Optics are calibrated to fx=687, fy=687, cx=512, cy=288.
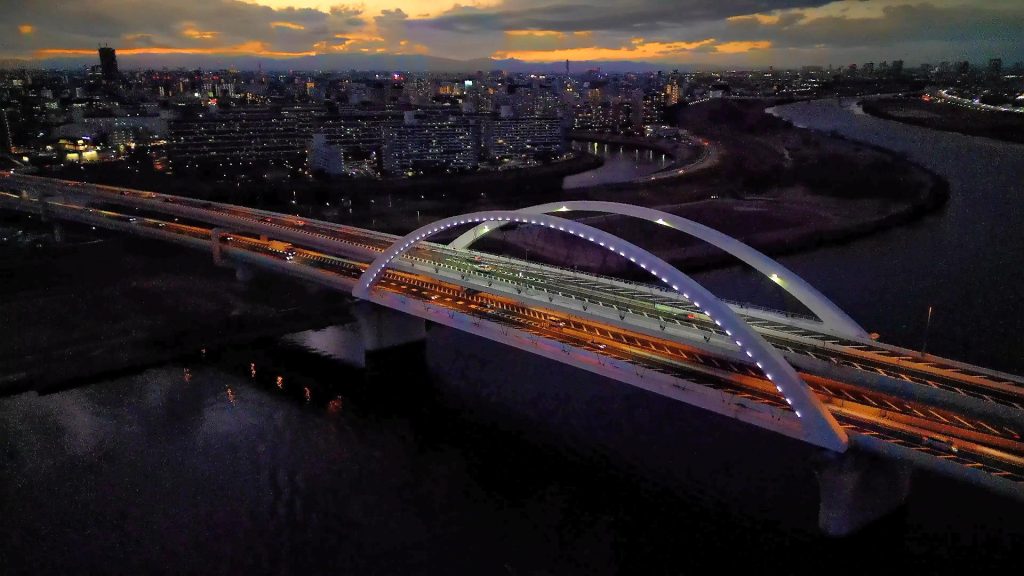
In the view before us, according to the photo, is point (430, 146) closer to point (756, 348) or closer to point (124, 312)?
point (124, 312)

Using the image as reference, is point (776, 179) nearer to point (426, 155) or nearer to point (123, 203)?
point (426, 155)

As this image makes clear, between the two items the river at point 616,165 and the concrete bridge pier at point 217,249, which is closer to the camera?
the concrete bridge pier at point 217,249

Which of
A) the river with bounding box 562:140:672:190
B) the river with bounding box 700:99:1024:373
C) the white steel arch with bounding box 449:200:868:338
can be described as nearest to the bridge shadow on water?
the white steel arch with bounding box 449:200:868:338

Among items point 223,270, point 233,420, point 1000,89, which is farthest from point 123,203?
point 1000,89

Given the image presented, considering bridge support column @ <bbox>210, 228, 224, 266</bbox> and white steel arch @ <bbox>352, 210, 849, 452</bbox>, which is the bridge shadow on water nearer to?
white steel arch @ <bbox>352, 210, 849, 452</bbox>

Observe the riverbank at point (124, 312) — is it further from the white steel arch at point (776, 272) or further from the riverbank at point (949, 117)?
the riverbank at point (949, 117)

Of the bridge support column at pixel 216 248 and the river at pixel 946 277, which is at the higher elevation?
the bridge support column at pixel 216 248

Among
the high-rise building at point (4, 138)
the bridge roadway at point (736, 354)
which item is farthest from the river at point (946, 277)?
the high-rise building at point (4, 138)
